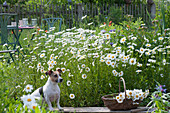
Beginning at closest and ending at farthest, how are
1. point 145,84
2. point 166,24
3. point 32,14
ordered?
point 145,84 → point 166,24 → point 32,14

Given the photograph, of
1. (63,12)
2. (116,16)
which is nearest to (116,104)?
(116,16)

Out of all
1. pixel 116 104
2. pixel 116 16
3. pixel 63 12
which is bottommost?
pixel 116 104

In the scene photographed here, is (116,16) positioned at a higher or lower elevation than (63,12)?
lower

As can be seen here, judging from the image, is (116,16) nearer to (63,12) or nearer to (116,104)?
(63,12)

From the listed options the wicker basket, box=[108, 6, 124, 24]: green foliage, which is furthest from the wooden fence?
the wicker basket

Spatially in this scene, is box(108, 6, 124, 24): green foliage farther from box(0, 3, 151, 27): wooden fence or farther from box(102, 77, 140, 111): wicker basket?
box(102, 77, 140, 111): wicker basket

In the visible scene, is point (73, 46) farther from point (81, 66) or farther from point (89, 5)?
point (89, 5)

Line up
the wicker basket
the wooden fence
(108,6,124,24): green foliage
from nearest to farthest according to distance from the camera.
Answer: the wicker basket < the wooden fence < (108,6,124,24): green foliage

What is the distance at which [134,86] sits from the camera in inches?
Answer: 170

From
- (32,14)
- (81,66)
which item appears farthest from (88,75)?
(32,14)

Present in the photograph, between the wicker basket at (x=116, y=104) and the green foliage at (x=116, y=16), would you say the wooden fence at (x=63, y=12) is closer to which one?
the green foliage at (x=116, y=16)

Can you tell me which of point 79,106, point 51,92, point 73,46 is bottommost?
point 79,106

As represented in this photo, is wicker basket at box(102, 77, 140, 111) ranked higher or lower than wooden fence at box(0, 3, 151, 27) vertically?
lower

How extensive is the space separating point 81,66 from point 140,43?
4.16 ft
